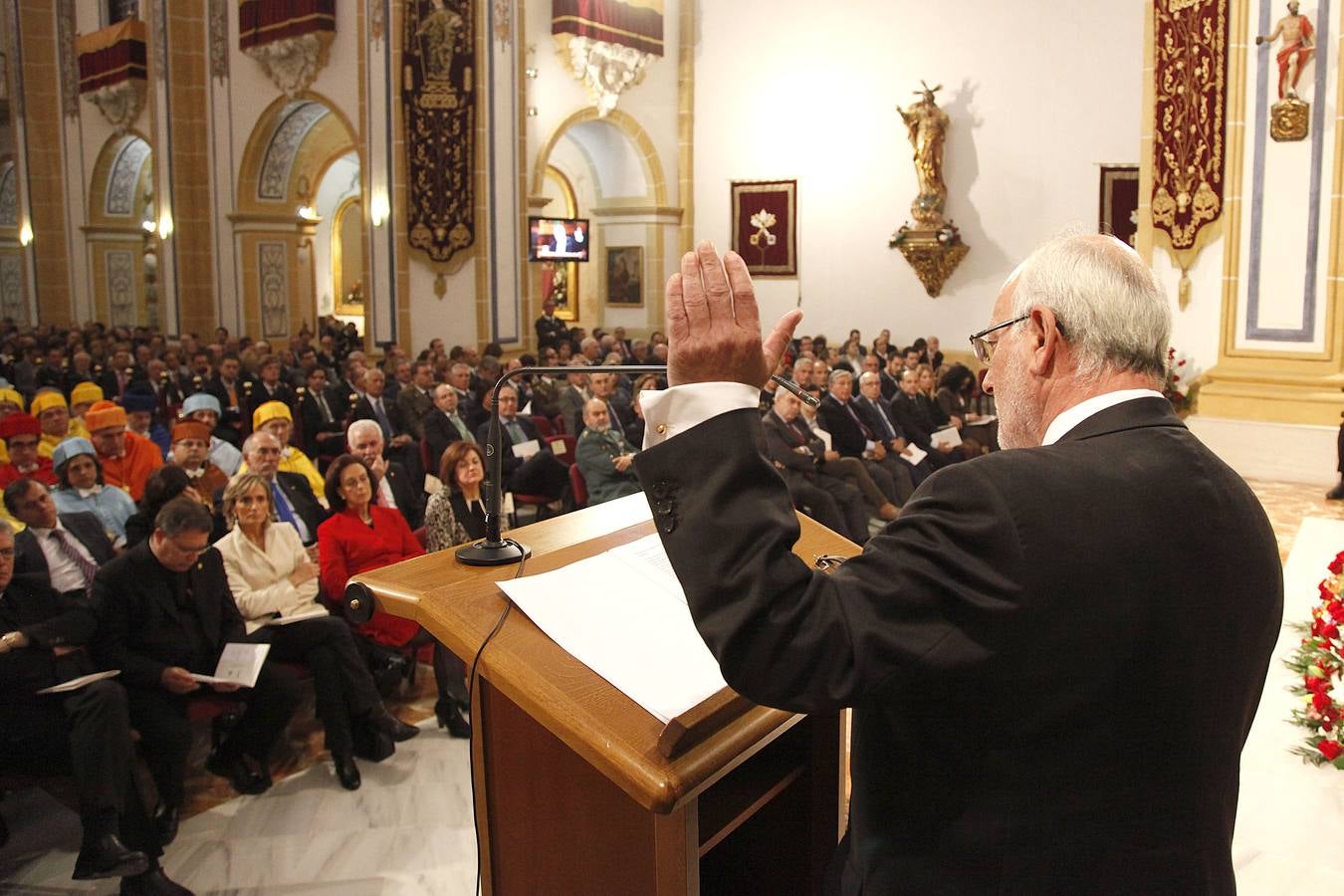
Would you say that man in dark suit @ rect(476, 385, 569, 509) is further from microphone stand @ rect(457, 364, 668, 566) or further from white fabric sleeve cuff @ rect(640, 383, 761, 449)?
white fabric sleeve cuff @ rect(640, 383, 761, 449)

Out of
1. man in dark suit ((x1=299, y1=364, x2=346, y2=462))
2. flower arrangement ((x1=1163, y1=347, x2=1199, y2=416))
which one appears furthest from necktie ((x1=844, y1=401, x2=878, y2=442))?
man in dark suit ((x1=299, y1=364, x2=346, y2=462))

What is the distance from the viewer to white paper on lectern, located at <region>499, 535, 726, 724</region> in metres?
1.48

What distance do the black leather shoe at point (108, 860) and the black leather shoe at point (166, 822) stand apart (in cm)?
29

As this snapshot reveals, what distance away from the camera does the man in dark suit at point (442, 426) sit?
291 inches

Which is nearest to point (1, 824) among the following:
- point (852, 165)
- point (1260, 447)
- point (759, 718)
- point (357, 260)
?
point (759, 718)

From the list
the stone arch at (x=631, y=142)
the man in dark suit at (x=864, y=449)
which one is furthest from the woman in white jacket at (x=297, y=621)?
the stone arch at (x=631, y=142)

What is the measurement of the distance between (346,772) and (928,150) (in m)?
11.4

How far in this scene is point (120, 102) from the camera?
1611cm

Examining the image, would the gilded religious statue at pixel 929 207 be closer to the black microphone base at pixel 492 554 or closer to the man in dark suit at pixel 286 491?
the man in dark suit at pixel 286 491

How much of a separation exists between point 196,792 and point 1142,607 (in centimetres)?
360

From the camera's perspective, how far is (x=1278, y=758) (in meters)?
3.94

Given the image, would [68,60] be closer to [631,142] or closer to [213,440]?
[631,142]

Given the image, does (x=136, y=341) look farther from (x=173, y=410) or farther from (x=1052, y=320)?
(x=1052, y=320)

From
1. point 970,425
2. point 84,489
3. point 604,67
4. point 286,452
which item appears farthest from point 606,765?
point 604,67
